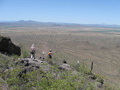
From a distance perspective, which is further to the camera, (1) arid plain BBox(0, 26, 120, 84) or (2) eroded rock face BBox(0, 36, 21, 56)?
(1) arid plain BBox(0, 26, 120, 84)

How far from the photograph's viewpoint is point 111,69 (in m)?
23.3

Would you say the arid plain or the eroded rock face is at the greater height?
the eroded rock face

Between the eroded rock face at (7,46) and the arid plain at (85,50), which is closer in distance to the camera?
the eroded rock face at (7,46)

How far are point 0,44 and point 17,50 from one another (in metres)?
1.70

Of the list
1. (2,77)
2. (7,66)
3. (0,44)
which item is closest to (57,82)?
(2,77)

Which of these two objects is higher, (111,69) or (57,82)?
(57,82)

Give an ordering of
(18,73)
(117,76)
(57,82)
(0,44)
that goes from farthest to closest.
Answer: (117,76), (0,44), (18,73), (57,82)

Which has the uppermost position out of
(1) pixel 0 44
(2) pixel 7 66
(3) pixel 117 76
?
(1) pixel 0 44

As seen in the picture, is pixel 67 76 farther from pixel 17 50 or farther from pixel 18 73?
pixel 17 50

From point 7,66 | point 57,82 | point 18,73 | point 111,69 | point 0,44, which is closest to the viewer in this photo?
point 57,82

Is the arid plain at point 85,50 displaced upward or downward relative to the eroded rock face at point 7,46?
downward

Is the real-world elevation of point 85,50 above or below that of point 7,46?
below

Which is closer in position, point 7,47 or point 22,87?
point 22,87

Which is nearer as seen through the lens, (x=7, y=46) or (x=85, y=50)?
(x=7, y=46)
